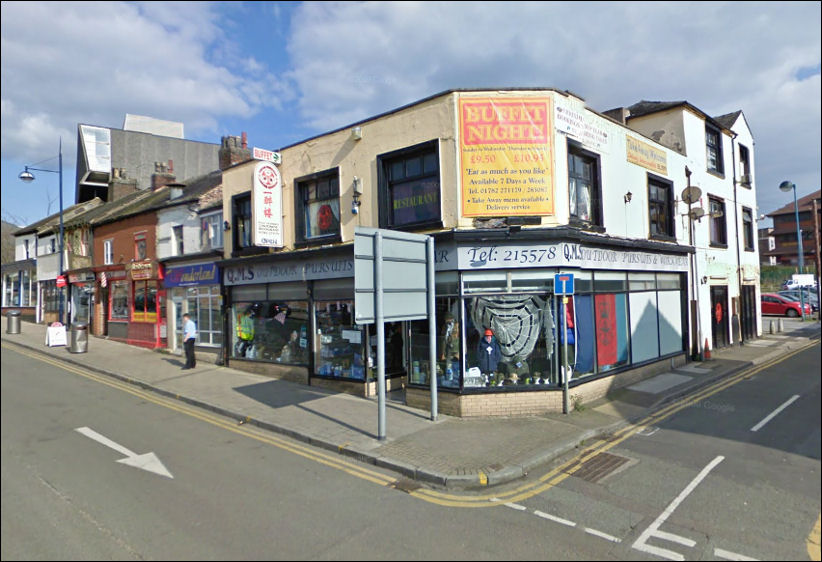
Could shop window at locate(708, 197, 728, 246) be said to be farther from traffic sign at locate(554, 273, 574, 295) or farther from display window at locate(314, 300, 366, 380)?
display window at locate(314, 300, 366, 380)

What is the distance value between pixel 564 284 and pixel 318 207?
6673 millimetres

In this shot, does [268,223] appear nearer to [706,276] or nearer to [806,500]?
[806,500]

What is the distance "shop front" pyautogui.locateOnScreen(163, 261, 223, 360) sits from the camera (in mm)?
16080

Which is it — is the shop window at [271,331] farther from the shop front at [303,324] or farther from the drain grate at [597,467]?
the drain grate at [597,467]

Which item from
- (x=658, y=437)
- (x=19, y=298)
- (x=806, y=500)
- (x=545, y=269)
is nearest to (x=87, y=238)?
(x=19, y=298)

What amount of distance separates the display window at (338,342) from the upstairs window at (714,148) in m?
14.3

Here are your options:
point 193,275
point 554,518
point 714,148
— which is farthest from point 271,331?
point 714,148

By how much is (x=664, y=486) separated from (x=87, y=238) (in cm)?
2656

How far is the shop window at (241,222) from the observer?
1472cm

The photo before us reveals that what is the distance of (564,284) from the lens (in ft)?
30.0

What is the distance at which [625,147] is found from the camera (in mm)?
12242

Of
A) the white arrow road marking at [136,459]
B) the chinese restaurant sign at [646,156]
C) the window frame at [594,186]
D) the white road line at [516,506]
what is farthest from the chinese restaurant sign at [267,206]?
the white road line at [516,506]

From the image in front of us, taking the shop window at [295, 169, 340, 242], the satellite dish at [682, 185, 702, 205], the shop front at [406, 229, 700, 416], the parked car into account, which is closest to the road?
the shop front at [406, 229, 700, 416]

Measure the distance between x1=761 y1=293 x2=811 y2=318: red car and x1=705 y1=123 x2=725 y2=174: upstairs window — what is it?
16909mm
